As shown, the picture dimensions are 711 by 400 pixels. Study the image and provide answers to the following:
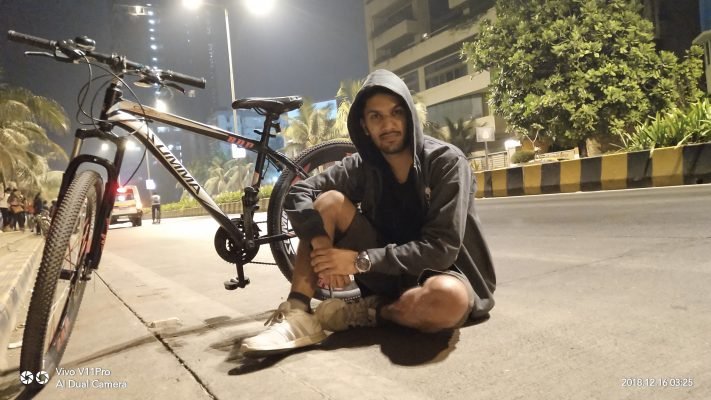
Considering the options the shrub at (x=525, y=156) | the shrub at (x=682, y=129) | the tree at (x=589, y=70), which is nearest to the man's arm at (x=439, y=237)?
the shrub at (x=682, y=129)

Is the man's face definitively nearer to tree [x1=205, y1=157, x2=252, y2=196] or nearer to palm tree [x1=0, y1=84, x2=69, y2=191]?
palm tree [x1=0, y1=84, x2=69, y2=191]

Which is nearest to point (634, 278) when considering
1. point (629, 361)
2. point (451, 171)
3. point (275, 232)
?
point (629, 361)

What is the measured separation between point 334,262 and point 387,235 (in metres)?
0.36

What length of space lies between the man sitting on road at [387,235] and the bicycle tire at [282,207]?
2.22 feet

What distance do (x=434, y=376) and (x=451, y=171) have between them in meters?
0.73

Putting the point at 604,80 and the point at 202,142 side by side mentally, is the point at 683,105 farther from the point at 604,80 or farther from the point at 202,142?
the point at 202,142

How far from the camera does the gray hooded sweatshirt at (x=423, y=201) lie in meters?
1.72

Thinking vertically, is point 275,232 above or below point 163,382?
above

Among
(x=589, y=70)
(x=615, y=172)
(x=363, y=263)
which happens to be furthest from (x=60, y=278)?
(x=589, y=70)

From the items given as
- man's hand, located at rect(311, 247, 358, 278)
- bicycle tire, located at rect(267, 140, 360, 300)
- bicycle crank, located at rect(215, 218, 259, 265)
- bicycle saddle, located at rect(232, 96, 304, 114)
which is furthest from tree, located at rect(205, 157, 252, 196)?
man's hand, located at rect(311, 247, 358, 278)

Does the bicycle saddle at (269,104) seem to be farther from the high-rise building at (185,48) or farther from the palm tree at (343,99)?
the high-rise building at (185,48)

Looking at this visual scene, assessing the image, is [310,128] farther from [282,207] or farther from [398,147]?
[398,147]

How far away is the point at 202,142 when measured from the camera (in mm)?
98812

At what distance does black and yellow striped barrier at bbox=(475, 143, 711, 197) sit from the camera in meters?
7.63
